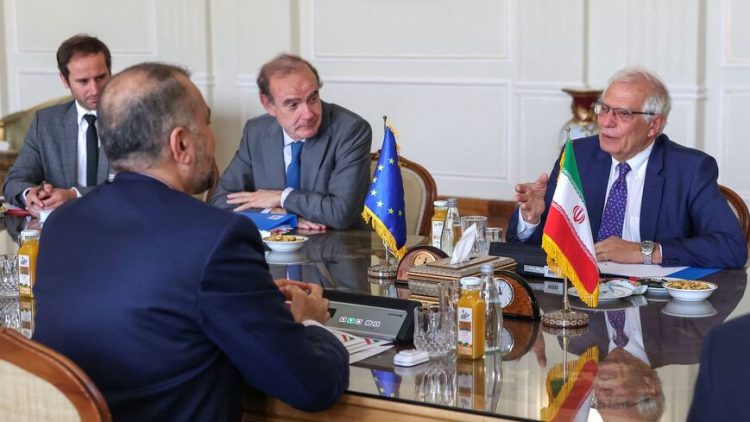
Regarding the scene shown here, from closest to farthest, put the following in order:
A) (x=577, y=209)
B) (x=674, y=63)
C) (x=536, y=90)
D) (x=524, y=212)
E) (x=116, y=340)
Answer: (x=116, y=340) → (x=577, y=209) → (x=524, y=212) → (x=674, y=63) → (x=536, y=90)

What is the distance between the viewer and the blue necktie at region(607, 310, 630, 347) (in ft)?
7.75

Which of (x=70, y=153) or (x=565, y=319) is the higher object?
(x=70, y=153)

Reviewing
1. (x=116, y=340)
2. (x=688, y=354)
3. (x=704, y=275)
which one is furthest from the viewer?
(x=704, y=275)

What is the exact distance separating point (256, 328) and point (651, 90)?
2.08m

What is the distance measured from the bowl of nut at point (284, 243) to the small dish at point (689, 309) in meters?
1.22

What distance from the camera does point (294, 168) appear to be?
4223mm

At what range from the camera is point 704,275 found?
3035 mm

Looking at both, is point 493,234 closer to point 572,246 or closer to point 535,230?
point 535,230

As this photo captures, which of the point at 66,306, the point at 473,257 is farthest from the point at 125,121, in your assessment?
the point at 473,257

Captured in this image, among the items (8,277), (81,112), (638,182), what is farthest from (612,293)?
(81,112)

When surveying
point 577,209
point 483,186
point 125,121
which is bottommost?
point 483,186

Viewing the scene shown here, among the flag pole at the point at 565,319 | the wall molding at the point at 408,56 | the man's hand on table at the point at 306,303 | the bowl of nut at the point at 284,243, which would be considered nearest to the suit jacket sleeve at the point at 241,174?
the bowl of nut at the point at 284,243

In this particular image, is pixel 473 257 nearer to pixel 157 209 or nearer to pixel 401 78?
pixel 157 209

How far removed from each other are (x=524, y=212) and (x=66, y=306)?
1764mm
